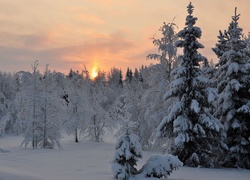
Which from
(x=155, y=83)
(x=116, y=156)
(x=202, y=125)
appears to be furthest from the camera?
(x=155, y=83)

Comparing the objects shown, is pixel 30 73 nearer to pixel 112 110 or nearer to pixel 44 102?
pixel 44 102

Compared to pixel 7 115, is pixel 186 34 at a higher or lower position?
higher

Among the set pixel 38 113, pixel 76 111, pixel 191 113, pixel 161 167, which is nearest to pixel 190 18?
pixel 191 113

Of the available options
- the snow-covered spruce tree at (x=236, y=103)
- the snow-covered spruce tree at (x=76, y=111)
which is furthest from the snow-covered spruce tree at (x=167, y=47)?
the snow-covered spruce tree at (x=76, y=111)

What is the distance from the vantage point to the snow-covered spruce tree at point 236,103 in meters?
18.2

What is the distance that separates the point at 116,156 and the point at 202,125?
294 inches

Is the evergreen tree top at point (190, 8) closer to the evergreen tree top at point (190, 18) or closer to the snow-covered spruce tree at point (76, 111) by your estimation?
the evergreen tree top at point (190, 18)

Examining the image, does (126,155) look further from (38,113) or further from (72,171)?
(38,113)

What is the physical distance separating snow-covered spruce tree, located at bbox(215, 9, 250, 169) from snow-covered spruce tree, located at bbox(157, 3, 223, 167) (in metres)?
1.20

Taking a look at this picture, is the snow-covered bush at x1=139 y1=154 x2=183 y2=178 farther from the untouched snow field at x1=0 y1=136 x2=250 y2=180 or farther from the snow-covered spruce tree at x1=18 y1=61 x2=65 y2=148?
the snow-covered spruce tree at x1=18 y1=61 x2=65 y2=148

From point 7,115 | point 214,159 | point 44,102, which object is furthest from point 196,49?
point 7,115

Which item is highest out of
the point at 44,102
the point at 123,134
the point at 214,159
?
the point at 44,102

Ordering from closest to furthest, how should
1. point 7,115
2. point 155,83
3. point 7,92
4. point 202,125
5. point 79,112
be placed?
point 202,125 → point 155,83 → point 79,112 → point 7,115 → point 7,92

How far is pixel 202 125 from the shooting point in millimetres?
17688
